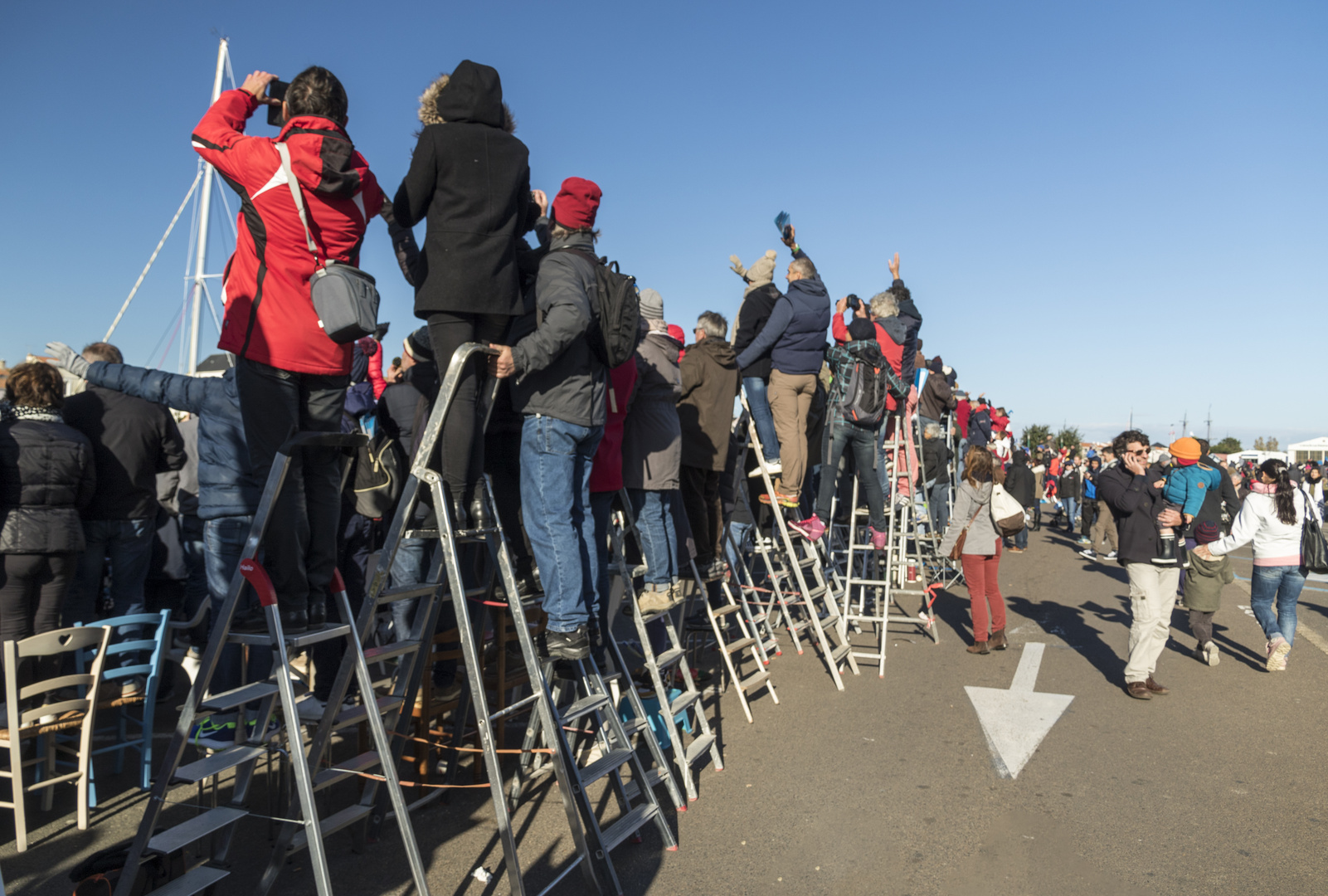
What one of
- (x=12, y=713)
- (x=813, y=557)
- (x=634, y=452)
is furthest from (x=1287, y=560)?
(x=12, y=713)

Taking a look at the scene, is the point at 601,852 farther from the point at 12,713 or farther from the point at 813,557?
the point at 813,557

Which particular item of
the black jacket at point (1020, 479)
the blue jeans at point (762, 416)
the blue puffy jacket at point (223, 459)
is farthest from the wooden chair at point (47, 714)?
the black jacket at point (1020, 479)

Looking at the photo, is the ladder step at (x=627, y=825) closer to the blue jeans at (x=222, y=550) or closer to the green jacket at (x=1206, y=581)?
the blue jeans at (x=222, y=550)

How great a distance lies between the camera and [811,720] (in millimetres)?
6543

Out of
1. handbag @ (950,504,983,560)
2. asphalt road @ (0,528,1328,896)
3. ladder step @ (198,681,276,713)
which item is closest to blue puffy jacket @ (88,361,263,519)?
ladder step @ (198,681,276,713)

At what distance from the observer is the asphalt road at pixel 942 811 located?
4.06 meters

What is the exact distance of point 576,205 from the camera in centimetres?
420

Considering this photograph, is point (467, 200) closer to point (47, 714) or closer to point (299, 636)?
point (299, 636)

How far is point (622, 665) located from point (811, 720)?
2.59 m

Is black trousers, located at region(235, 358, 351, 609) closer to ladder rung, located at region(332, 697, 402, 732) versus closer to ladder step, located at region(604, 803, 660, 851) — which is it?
ladder rung, located at region(332, 697, 402, 732)

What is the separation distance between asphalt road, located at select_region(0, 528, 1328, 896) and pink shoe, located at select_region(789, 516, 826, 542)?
129cm

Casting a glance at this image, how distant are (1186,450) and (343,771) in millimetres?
8753

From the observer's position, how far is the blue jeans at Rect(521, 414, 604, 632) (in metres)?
3.86

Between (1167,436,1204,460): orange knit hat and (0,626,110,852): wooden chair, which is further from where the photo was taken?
(1167,436,1204,460): orange knit hat
